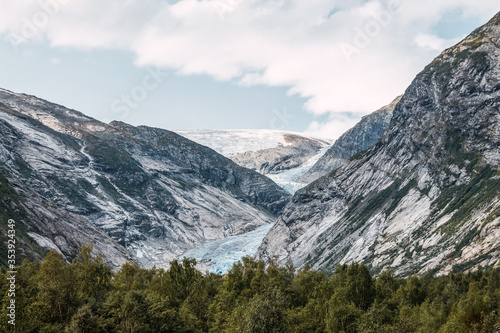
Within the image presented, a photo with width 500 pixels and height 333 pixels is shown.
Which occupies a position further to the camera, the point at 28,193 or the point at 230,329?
the point at 28,193

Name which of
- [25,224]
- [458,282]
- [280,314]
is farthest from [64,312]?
[25,224]

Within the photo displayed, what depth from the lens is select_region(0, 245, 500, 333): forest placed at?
60375 millimetres

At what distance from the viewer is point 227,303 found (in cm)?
8262

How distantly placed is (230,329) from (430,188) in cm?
15750

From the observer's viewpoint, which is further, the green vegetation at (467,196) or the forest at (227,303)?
the green vegetation at (467,196)

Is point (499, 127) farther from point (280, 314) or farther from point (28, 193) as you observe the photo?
point (28, 193)

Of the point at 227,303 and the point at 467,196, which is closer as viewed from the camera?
the point at 227,303

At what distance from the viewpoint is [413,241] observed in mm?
172125

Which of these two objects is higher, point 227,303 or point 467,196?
point 467,196

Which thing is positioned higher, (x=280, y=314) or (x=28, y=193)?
(x=28, y=193)

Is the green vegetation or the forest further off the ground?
the green vegetation

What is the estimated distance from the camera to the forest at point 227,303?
6038cm

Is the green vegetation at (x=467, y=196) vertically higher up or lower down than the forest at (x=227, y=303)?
higher up

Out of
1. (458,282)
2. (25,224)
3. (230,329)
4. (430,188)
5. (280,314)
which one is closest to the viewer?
(280,314)
